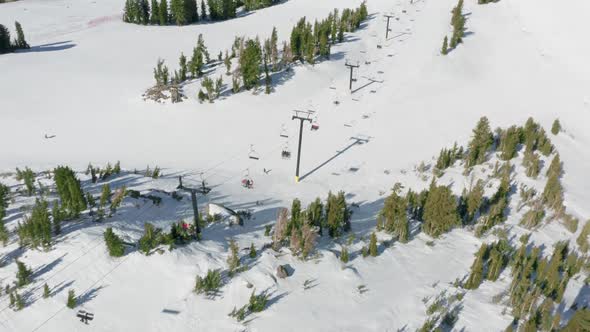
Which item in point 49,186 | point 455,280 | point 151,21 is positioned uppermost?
point 151,21

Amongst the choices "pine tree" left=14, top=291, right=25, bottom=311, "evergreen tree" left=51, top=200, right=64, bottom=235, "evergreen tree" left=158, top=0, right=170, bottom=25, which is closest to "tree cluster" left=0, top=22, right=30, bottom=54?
"evergreen tree" left=158, top=0, right=170, bottom=25

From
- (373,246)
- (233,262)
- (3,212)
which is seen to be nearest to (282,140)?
(373,246)

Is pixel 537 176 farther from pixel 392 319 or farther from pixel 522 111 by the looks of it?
pixel 392 319

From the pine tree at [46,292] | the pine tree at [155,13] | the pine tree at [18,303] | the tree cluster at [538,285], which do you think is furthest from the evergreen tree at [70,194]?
the pine tree at [155,13]

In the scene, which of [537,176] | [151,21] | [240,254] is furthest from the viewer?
[151,21]

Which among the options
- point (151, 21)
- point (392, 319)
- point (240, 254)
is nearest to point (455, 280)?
point (392, 319)

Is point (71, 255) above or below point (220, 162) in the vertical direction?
above

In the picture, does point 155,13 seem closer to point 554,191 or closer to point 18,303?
point 18,303

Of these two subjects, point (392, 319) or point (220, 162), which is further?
point (220, 162)
